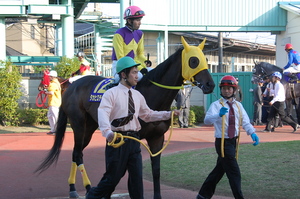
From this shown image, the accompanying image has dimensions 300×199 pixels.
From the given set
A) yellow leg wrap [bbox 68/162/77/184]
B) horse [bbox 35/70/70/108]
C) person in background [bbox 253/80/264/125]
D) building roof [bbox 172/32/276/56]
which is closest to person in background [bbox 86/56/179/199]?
yellow leg wrap [bbox 68/162/77/184]

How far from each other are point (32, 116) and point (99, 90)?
10351 millimetres

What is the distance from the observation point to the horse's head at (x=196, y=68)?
5.54 metres

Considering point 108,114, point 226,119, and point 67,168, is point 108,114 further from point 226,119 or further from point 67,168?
point 67,168

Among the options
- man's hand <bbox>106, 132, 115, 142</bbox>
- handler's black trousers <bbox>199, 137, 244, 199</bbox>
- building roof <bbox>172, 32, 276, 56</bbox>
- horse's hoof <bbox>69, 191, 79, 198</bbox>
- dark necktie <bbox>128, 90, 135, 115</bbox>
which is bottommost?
horse's hoof <bbox>69, 191, 79, 198</bbox>

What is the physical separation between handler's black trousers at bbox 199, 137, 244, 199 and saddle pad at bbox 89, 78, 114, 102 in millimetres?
2006

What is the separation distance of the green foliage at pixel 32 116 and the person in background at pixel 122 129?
1197 cm

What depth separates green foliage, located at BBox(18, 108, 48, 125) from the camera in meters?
16.3

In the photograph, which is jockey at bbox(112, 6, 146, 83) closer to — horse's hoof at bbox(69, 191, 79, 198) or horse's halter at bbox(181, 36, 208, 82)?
horse's halter at bbox(181, 36, 208, 82)

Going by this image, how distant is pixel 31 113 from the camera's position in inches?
642

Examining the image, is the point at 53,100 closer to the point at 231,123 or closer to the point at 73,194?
the point at 73,194

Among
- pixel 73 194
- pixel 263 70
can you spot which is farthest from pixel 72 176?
pixel 263 70

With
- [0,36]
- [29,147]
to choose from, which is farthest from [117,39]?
[0,36]

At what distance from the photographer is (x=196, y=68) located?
18.5 feet

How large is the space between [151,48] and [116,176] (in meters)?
20.1
